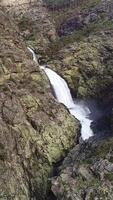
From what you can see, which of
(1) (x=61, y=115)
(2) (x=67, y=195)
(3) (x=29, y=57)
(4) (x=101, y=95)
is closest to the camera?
(2) (x=67, y=195)

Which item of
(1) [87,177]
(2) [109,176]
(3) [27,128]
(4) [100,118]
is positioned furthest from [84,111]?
(2) [109,176]

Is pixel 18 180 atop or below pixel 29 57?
below

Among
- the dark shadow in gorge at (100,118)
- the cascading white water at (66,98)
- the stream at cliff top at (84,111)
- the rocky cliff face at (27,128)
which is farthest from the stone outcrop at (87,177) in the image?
the cascading white water at (66,98)

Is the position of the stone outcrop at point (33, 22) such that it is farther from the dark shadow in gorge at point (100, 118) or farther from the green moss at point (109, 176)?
the green moss at point (109, 176)

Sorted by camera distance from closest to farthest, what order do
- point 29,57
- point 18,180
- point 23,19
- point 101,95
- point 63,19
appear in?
1. point 18,180
2. point 29,57
3. point 101,95
4. point 23,19
5. point 63,19

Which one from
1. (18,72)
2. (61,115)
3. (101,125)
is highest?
(18,72)

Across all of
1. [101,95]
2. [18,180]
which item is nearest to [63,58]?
[101,95]

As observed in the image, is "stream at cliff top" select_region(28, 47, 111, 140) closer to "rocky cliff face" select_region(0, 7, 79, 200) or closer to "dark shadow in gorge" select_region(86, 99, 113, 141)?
"dark shadow in gorge" select_region(86, 99, 113, 141)

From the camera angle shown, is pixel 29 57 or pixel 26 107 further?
pixel 29 57

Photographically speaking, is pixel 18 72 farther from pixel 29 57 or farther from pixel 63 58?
pixel 63 58
